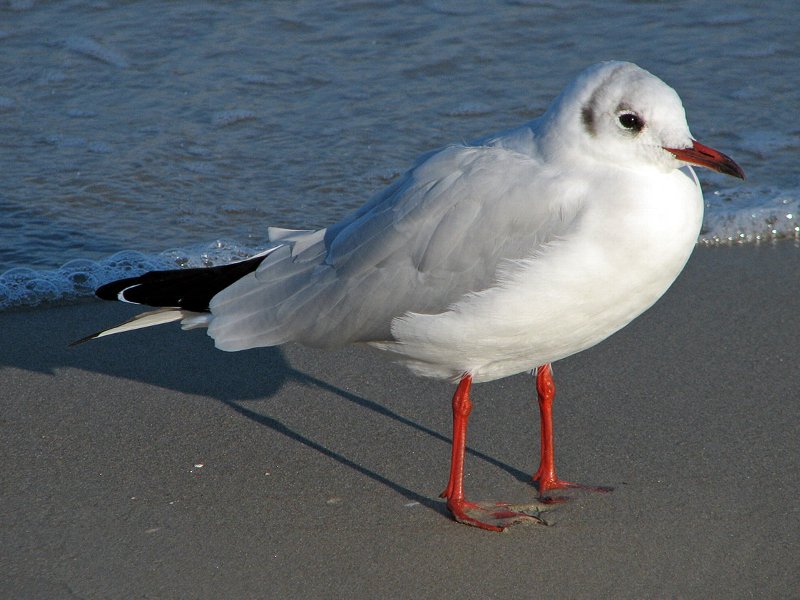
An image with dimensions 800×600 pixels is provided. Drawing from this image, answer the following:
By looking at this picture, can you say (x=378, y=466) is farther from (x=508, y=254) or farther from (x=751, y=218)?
(x=751, y=218)

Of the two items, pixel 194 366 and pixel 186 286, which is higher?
pixel 186 286

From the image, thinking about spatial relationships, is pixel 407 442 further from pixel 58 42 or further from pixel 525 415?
pixel 58 42

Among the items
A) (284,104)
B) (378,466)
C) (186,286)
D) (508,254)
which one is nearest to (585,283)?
(508,254)

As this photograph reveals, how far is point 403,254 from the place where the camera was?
3680 mm

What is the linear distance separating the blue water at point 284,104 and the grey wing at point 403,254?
6.75 feet

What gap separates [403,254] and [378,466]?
894mm

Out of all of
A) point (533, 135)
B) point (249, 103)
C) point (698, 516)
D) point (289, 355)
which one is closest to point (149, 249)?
point (289, 355)

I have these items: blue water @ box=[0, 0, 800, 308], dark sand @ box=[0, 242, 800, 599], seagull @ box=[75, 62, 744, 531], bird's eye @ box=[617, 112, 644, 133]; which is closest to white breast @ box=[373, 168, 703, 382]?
seagull @ box=[75, 62, 744, 531]

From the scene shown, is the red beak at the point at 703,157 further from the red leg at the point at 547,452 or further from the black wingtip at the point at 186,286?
the black wingtip at the point at 186,286

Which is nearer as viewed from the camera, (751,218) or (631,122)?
(631,122)

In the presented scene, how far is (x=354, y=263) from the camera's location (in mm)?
3795

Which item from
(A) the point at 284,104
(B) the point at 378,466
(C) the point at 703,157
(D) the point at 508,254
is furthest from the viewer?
(A) the point at 284,104

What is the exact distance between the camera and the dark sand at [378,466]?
11.4 ft

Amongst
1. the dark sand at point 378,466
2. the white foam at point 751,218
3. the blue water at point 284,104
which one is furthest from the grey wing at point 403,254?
the white foam at point 751,218
